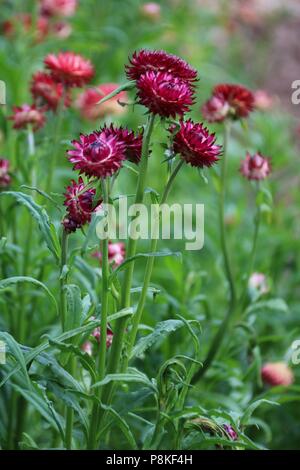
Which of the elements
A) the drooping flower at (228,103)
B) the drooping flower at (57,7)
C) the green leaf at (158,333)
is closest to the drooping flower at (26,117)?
the drooping flower at (228,103)

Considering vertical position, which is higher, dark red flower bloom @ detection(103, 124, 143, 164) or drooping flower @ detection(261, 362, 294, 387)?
dark red flower bloom @ detection(103, 124, 143, 164)

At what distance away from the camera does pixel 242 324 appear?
201 centimetres

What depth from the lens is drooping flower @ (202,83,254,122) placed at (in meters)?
2.00

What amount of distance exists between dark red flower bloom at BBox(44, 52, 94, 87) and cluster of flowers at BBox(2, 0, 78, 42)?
1.05m

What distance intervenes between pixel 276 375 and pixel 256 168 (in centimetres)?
57

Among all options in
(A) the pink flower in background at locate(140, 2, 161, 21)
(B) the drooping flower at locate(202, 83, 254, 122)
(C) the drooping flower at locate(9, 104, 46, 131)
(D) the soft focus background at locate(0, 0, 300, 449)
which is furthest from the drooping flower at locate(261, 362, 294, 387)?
(A) the pink flower in background at locate(140, 2, 161, 21)

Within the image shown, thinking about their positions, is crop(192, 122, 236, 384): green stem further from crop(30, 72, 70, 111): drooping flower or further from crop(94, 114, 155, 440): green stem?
crop(94, 114, 155, 440): green stem

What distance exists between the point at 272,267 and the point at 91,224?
1.47 m

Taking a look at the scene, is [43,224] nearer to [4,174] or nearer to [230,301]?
[4,174]

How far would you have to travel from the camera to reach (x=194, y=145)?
1336 mm

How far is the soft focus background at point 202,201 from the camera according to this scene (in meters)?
2.11

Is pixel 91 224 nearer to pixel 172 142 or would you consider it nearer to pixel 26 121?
pixel 172 142

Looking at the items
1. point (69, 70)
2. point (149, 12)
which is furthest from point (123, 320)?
point (149, 12)

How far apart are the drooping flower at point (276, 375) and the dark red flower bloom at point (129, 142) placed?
3.27 feet
